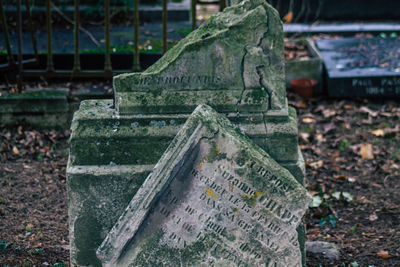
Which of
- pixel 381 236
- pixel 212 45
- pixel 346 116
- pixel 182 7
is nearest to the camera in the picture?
pixel 212 45

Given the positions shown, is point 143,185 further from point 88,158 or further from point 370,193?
point 370,193

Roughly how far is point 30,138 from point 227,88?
2.98 m

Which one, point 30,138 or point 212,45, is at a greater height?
point 212,45

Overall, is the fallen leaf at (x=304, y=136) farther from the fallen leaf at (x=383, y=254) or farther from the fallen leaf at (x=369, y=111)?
the fallen leaf at (x=383, y=254)

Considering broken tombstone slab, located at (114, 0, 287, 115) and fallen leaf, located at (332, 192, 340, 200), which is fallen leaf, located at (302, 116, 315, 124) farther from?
broken tombstone slab, located at (114, 0, 287, 115)

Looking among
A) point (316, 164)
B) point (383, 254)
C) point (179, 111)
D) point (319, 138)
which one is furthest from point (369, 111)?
point (179, 111)

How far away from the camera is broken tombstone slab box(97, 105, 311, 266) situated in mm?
3137

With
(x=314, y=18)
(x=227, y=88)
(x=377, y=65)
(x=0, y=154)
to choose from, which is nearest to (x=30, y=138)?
(x=0, y=154)

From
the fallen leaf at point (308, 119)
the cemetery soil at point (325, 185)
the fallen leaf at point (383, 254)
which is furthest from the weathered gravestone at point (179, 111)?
the fallen leaf at point (308, 119)

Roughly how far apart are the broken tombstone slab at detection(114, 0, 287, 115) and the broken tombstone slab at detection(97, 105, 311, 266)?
305 millimetres

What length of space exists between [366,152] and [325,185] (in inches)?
30.7

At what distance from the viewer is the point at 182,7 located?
30.4ft

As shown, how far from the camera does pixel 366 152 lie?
591 cm

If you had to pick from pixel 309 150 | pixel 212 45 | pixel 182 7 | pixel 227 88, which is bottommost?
pixel 309 150
